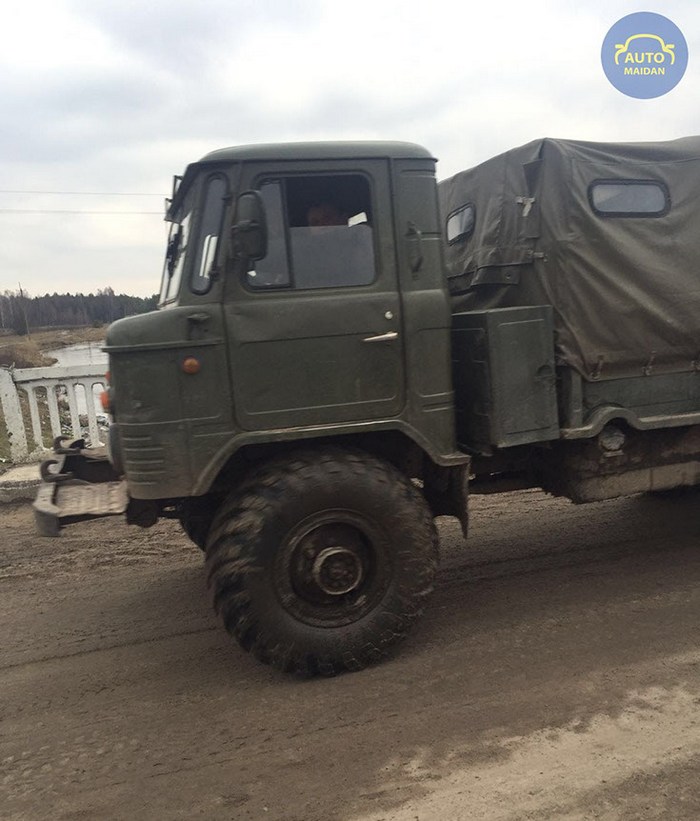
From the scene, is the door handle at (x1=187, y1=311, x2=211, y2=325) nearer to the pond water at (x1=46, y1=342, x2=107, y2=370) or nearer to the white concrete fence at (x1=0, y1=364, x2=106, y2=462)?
the pond water at (x1=46, y1=342, x2=107, y2=370)

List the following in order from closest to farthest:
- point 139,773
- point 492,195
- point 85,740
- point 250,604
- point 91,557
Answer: point 139,773, point 85,740, point 250,604, point 492,195, point 91,557

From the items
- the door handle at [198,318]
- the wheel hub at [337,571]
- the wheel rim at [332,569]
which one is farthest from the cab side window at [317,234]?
the wheel hub at [337,571]

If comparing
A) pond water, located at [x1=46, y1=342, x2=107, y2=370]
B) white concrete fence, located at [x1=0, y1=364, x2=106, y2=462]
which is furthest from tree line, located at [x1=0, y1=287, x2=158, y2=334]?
white concrete fence, located at [x1=0, y1=364, x2=106, y2=462]

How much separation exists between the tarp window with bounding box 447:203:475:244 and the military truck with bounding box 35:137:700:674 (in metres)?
0.57

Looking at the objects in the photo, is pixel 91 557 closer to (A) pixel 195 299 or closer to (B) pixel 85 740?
(B) pixel 85 740

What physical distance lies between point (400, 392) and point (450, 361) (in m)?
0.36

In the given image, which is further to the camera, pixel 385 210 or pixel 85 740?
pixel 385 210

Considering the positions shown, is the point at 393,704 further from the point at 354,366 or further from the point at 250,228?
the point at 250,228

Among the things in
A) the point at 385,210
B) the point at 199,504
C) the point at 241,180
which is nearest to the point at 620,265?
the point at 385,210

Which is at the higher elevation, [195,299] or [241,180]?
[241,180]

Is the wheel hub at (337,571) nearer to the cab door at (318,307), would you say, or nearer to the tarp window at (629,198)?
the cab door at (318,307)

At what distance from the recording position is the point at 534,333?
386 centimetres

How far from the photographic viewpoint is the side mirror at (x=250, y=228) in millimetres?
3229

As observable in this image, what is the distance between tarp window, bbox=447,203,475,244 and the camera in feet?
15.6
